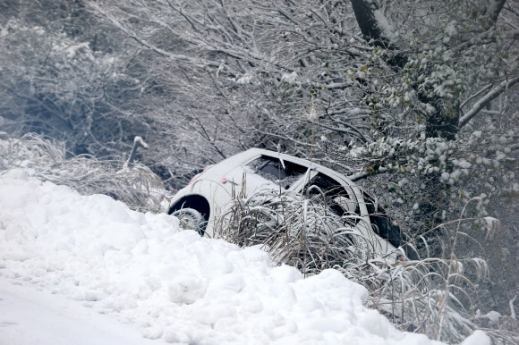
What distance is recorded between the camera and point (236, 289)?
3.19 m

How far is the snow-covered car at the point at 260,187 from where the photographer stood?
5398mm

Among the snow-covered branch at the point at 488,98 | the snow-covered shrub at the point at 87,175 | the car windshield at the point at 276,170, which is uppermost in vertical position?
the snow-covered branch at the point at 488,98

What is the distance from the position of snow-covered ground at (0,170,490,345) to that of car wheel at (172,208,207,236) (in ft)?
2.64

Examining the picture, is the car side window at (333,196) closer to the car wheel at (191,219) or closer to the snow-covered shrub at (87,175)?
the car wheel at (191,219)

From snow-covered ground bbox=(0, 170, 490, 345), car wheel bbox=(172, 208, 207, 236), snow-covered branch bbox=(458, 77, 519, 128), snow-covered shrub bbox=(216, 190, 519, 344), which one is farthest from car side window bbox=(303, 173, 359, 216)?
snow-covered branch bbox=(458, 77, 519, 128)

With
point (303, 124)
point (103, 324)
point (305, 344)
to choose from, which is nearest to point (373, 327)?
point (305, 344)

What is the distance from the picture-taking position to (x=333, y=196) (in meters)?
5.13

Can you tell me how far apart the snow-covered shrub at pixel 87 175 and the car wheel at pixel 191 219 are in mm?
1713

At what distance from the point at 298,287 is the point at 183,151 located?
32.1 ft

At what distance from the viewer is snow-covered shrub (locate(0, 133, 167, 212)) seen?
757cm

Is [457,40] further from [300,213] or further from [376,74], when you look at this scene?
[300,213]

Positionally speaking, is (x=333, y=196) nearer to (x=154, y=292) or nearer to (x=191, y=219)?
(x=191, y=219)

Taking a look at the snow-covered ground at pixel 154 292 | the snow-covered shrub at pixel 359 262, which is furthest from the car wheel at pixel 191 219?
the snow-covered ground at pixel 154 292

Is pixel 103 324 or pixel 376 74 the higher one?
pixel 376 74
